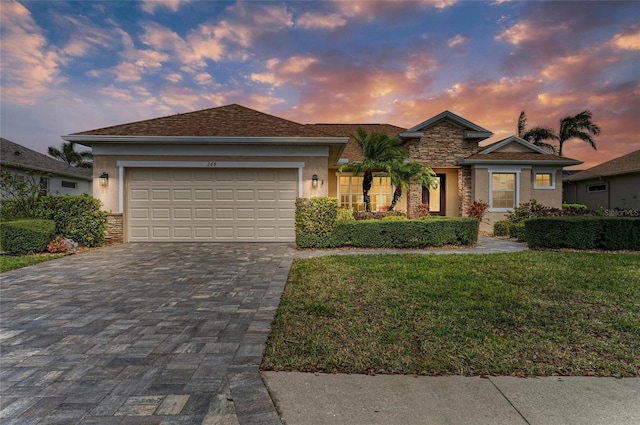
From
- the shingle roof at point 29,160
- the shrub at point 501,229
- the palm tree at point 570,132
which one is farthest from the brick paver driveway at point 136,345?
the palm tree at point 570,132

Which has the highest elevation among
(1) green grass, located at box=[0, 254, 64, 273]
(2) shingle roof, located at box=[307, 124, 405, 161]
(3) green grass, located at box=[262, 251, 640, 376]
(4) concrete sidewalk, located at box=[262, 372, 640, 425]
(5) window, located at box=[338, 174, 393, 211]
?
(2) shingle roof, located at box=[307, 124, 405, 161]

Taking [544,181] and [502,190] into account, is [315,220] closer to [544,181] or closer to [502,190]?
[502,190]

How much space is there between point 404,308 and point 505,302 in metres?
1.46

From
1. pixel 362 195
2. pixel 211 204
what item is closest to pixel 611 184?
pixel 362 195

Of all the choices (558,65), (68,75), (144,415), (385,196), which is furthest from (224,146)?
(558,65)

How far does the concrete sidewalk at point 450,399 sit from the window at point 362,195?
12.7 metres

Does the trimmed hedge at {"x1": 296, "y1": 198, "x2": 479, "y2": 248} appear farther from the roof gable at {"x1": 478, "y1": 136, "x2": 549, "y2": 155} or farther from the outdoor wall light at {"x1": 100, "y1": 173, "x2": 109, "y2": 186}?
the roof gable at {"x1": 478, "y1": 136, "x2": 549, "y2": 155}

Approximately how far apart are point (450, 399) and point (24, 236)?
1088 cm

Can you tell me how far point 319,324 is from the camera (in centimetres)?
351

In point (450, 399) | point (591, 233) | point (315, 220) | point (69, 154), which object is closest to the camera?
point (450, 399)

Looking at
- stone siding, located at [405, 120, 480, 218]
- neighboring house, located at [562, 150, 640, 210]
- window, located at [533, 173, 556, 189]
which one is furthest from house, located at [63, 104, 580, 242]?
neighboring house, located at [562, 150, 640, 210]

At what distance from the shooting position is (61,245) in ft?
28.6

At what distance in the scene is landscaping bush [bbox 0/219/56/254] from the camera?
8.22 m

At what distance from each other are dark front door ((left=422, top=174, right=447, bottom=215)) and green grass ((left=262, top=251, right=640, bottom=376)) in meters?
10.2
